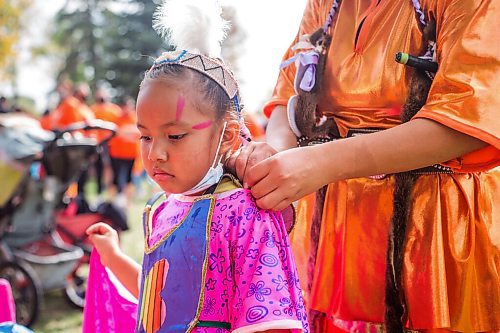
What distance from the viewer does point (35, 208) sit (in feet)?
15.9

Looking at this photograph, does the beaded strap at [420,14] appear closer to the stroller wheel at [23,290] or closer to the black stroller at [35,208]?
the black stroller at [35,208]

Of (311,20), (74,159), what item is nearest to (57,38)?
(74,159)

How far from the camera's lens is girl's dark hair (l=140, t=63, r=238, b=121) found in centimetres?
140

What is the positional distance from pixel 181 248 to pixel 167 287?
95 mm

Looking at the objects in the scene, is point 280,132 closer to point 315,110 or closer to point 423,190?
point 315,110

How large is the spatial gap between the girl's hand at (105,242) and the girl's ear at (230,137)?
606 mm

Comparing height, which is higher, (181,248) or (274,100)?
(274,100)

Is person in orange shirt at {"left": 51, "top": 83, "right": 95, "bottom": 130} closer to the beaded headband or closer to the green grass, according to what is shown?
the green grass

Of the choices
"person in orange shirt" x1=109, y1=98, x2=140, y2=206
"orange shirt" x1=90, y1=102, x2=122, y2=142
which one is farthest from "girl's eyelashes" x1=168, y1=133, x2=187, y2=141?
"orange shirt" x1=90, y1=102, x2=122, y2=142

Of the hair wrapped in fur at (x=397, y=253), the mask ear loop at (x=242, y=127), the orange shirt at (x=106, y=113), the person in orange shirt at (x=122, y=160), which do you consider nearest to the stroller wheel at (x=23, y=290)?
the mask ear loop at (x=242, y=127)

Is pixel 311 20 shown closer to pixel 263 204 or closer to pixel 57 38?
pixel 263 204

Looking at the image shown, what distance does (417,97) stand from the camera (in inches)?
57.2

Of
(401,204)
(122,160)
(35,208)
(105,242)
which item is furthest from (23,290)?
(122,160)

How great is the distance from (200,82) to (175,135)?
0.45ft
